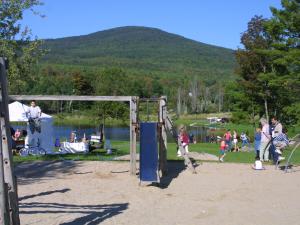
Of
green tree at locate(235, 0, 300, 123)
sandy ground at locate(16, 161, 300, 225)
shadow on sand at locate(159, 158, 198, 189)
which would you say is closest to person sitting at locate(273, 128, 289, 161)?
sandy ground at locate(16, 161, 300, 225)

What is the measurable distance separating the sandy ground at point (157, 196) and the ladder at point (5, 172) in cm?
165

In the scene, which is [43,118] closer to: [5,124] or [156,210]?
[156,210]

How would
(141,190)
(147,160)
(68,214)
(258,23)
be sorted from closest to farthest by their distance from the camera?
(68,214) → (141,190) → (147,160) → (258,23)

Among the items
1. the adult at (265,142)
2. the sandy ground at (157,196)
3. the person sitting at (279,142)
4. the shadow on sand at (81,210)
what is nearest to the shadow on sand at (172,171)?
the sandy ground at (157,196)

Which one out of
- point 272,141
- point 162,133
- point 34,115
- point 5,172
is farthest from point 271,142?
point 5,172

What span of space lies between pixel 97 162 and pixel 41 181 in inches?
167

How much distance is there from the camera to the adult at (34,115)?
68.6 ft

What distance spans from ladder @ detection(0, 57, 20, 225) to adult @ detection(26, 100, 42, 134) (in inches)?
515

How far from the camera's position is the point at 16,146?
Answer: 23.1 m

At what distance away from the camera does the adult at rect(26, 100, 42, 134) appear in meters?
20.9

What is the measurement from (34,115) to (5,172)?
13676 millimetres

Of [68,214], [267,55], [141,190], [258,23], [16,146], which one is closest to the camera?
[68,214]

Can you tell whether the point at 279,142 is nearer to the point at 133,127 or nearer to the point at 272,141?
the point at 272,141

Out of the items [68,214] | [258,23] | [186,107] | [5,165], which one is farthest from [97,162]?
[186,107]
